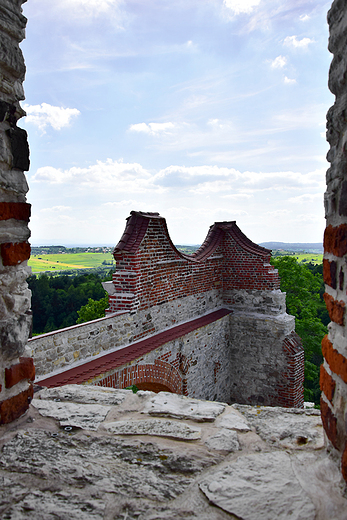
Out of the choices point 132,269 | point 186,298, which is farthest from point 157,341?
point 186,298

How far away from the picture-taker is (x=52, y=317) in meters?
25.2

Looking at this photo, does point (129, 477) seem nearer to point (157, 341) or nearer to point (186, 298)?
point (157, 341)

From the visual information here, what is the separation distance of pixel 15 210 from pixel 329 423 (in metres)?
2.02

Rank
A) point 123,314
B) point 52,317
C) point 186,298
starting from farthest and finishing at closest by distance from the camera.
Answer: point 52,317 → point 186,298 → point 123,314

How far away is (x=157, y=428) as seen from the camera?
6.69 feet

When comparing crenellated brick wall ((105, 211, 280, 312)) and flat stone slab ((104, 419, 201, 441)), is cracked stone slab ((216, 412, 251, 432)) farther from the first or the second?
crenellated brick wall ((105, 211, 280, 312))

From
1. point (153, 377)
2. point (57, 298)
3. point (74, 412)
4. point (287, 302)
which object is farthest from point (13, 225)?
point (57, 298)

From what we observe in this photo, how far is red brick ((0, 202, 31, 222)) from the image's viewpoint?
2018 mm

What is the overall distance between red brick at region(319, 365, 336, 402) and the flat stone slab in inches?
28.5

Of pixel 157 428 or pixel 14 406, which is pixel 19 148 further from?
pixel 157 428

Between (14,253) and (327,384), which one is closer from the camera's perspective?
(327,384)

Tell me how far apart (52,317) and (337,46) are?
85.2 ft

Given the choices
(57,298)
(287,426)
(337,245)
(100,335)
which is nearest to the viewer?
(337,245)

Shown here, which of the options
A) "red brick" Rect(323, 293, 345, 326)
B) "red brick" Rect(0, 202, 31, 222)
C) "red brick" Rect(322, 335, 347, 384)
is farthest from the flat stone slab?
"red brick" Rect(0, 202, 31, 222)
